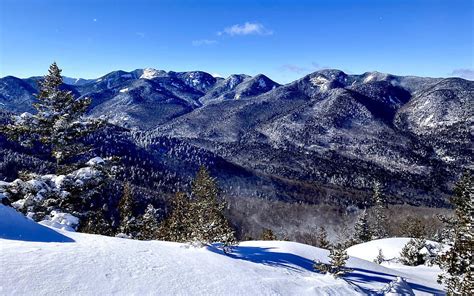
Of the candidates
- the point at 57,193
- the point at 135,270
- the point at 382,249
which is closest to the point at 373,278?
the point at 135,270

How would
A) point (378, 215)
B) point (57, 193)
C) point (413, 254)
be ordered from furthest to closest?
point (378, 215)
point (413, 254)
point (57, 193)

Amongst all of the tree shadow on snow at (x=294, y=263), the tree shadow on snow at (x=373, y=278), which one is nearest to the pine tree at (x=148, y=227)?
the tree shadow on snow at (x=294, y=263)

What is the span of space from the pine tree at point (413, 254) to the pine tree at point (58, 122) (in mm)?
28137

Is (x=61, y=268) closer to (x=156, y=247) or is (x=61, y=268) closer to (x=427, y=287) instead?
(x=156, y=247)

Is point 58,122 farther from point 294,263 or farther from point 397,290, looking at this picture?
point 397,290

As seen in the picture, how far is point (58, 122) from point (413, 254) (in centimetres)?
3071

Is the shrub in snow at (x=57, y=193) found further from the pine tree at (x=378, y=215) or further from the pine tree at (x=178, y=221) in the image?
the pine tree at (x=378, y=215)

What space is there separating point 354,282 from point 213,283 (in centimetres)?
724

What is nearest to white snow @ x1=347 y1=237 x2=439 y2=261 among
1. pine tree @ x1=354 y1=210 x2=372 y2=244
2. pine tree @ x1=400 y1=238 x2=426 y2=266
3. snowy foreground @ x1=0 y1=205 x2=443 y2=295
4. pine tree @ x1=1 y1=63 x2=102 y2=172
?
pine tree @ x1=400 y1=238 x2=426 y2=266

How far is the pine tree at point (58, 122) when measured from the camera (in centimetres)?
2058

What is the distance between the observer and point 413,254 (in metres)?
32.8

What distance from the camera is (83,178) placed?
1980 centimetres

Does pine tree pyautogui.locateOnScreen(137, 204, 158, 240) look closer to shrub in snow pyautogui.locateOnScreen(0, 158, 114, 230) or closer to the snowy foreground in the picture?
shrub in snow pyautogui.locateOnScreen(0, 158, 114, 230)

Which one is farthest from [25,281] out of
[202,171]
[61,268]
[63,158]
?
[202,171]
